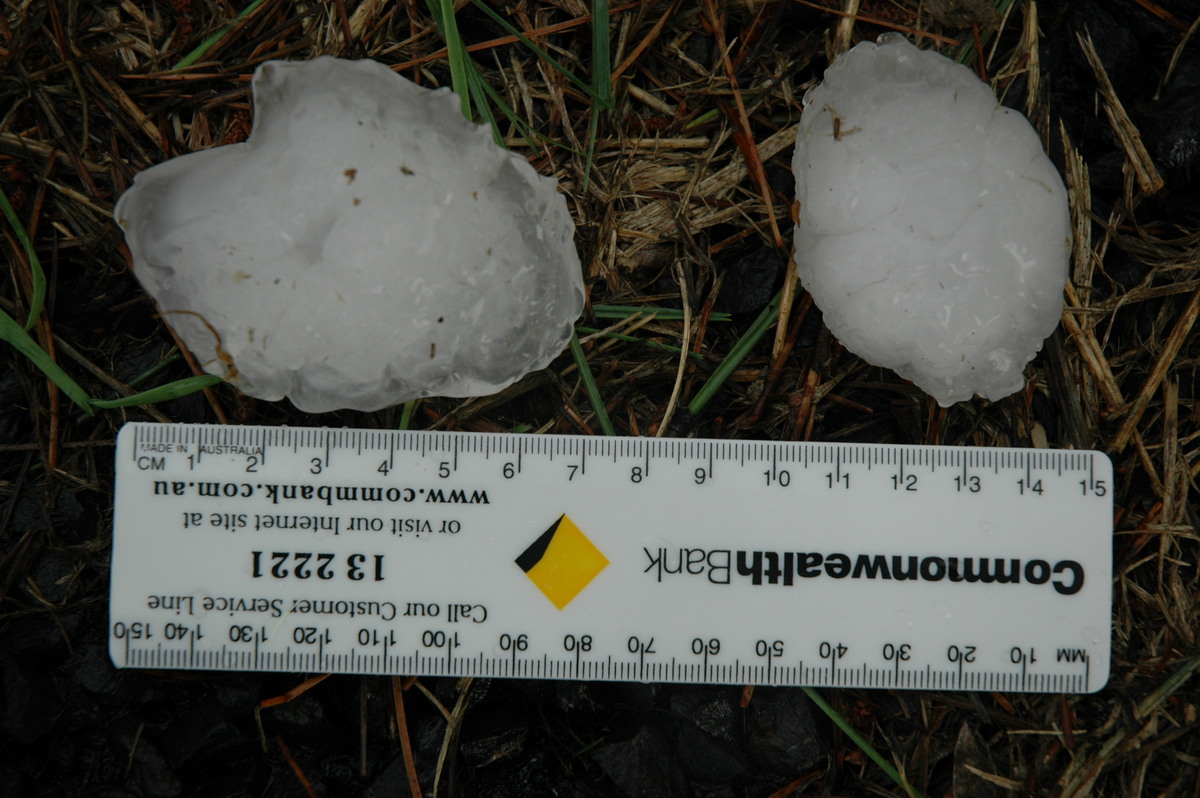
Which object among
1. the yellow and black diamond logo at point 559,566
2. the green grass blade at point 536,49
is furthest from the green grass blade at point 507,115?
the yellow and black diamond logo at point 559,566

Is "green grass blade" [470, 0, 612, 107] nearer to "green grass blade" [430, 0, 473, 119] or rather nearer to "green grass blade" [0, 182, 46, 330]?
"green grass blade" [430, 0, 473, 119]

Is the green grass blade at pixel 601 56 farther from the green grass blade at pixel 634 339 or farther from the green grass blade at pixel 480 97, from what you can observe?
the green grass blade at pixel 634 339

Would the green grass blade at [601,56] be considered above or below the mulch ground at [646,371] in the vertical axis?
above

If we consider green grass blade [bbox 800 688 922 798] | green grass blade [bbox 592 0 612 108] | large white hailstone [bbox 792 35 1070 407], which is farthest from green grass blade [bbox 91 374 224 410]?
green grass blade [bbox 800 688 922 798]

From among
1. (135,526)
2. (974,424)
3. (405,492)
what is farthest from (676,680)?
(135,526)

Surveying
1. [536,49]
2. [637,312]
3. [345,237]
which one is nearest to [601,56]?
[536,49]

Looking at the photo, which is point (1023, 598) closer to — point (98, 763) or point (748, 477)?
point (748, 477)
